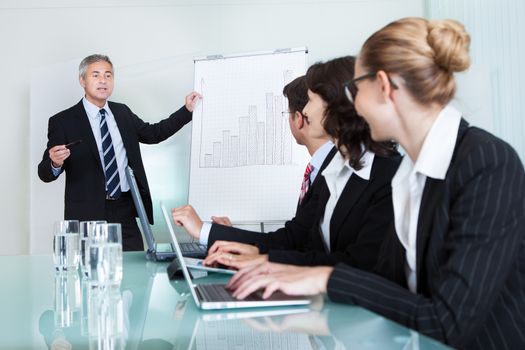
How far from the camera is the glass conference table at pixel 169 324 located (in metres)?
1.07

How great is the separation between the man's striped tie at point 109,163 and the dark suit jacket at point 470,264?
10.6ft

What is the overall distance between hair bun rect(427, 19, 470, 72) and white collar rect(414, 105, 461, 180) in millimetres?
106

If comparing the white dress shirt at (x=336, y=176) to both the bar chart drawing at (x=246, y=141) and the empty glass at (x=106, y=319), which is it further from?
the bar chart drawing at (x=246, y=141)

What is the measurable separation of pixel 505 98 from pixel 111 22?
2.95m

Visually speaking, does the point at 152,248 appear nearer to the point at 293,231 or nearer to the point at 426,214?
the point at 293,231

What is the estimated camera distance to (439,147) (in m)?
1.38

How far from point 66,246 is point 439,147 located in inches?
43.9

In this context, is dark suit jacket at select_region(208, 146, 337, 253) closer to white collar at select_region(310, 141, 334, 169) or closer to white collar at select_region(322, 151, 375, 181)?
white collar at select_region(310, 141, 334, 169)

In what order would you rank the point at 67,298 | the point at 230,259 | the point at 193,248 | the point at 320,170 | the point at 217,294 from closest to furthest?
1. the point at 217,294
2. the point at 67,298
3. the point at 230,259
4. the point at 193,248
5. the point at 320,170

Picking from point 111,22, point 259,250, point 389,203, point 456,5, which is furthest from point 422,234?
point 111,22

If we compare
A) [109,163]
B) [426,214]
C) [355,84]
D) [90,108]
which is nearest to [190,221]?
[355,84]

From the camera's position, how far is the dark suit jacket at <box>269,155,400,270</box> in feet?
6.15

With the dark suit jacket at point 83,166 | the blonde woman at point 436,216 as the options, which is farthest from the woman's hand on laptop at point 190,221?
the dark suit jacket at point 83,166

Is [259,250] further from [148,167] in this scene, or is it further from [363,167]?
[148,167]
